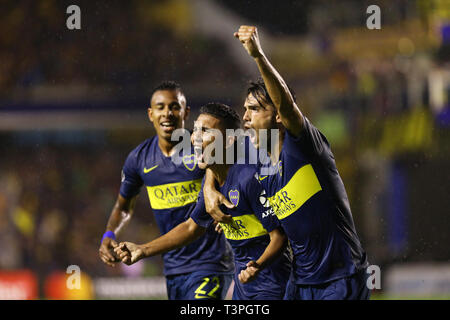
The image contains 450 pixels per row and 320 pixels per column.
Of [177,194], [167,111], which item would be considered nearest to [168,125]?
[167,111]

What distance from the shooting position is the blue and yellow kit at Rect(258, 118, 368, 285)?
3877 mm

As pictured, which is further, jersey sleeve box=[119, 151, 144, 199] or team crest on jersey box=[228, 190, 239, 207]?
jersey sleeve box=[119, 151, 144, 199]

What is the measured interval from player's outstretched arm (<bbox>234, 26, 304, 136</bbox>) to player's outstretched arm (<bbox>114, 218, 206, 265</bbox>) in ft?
4.62

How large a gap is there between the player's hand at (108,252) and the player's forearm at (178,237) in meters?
0.30

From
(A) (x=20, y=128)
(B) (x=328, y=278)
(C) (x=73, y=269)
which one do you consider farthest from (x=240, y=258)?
(A) (x=20, y=128)

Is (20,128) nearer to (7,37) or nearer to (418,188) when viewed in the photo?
(7,37)

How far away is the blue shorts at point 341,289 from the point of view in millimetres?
3859

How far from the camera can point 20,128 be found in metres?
12.6

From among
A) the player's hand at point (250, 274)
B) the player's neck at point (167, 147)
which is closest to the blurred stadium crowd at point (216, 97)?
the player's neck at point (167, 147)

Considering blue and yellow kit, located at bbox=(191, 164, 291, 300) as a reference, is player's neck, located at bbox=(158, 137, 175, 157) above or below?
above

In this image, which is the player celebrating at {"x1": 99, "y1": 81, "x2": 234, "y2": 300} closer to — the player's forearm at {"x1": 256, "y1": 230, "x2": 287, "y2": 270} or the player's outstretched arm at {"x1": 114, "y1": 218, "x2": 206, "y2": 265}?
the player's outstretched arm at {"x1": 114, "y1": 218, "x2": 206, "y2": 265}

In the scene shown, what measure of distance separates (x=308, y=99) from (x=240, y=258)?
9397mm

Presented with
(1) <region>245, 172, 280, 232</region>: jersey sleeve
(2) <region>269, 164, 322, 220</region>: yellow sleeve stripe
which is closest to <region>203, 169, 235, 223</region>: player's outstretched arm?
(1) <region>245, 172, 280, 232</region>: jersey sleeve

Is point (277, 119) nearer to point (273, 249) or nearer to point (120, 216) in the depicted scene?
point (273, 249)
